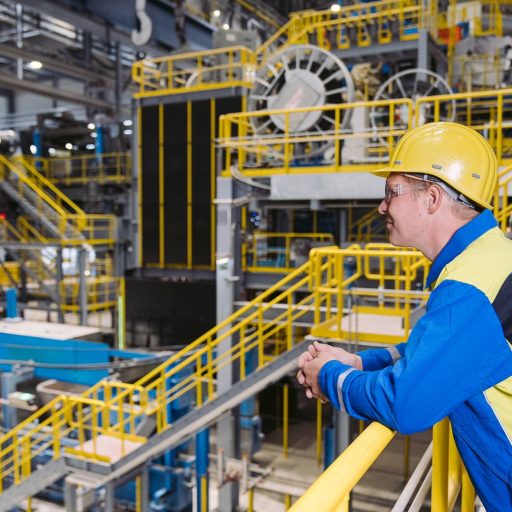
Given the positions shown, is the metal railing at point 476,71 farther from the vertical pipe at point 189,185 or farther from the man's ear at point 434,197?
the man's ear at point 434,197

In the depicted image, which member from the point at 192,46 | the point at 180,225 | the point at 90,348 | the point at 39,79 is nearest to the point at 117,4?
the point at 192,46

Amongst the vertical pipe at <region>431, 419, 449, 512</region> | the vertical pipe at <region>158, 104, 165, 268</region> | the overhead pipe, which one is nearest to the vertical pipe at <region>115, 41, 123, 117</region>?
the overhead pipe

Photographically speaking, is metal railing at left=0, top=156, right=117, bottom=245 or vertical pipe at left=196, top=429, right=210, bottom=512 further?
metal railing at left=0, top=156, right=117, bottom=245

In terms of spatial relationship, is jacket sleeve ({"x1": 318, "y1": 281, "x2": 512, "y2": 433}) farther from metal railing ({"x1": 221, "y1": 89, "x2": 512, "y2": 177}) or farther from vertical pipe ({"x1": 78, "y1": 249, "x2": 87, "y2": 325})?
vertical pipe ({"x1": 78, "y1": 249, "x2": 87, "y2": 325})

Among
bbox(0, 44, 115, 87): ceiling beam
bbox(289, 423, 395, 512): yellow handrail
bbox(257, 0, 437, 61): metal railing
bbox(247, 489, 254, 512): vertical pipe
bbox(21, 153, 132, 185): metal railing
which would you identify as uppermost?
bbox(0, 44, 115, 87): ceiling beam

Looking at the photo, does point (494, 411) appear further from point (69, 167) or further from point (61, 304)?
point (69, 167)

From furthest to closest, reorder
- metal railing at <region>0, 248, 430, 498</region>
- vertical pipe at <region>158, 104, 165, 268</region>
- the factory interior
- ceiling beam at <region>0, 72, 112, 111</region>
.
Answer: ceiling beam at <region>0, 72, 112, 111</region> → vertical pipe at <region>158, 104, 165, 268</region> → the factory interior → metal railing at <region>0, 248, 430, 498</region>

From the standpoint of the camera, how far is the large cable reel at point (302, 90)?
34.7 feet

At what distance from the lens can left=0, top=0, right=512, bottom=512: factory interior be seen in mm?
7910

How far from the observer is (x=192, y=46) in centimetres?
2281

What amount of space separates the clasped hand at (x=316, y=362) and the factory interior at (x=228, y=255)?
0.32m

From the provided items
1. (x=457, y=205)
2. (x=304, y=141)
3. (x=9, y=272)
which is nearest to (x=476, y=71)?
(x=304, y=141)

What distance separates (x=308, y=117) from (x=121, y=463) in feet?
21.7

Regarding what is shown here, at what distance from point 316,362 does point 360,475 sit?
549 millimetres
